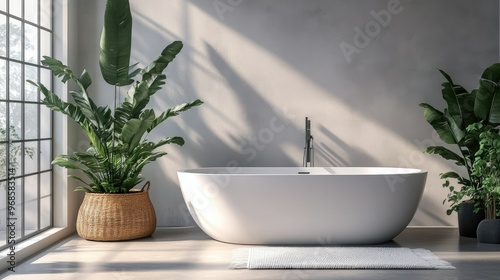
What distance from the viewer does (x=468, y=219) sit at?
5.18 metres

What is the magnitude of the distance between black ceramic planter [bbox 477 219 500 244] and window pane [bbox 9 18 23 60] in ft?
11.5

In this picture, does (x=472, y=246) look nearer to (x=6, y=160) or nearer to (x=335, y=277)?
(x=335, y=277)

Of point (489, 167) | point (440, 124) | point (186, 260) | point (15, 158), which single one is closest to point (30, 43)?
point (15, 158)

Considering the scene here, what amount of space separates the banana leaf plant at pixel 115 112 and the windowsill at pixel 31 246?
443 millimetres

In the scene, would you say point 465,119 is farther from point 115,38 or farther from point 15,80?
point 15,80

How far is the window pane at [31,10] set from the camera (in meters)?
4.76

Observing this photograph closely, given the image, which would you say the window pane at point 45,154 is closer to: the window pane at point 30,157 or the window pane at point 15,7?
the window pane at point 30,157

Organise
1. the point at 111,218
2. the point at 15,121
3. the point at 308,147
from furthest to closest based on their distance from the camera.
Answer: the point at 308,147
the point at 111,218
the point at 15,121

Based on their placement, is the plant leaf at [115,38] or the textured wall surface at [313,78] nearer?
the plant leaf at [115,38]

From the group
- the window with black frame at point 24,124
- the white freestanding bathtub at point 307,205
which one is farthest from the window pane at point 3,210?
the white freestanding bathtub at point 307,205

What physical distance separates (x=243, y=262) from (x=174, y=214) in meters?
1.75

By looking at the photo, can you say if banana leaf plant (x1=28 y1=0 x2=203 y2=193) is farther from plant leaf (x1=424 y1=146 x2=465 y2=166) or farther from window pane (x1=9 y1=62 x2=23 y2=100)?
plant leaf (x1=424 y1=146 x2=465 y2=166)

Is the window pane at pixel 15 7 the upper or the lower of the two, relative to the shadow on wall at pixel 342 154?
upper

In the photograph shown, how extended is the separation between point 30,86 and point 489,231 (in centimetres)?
347
